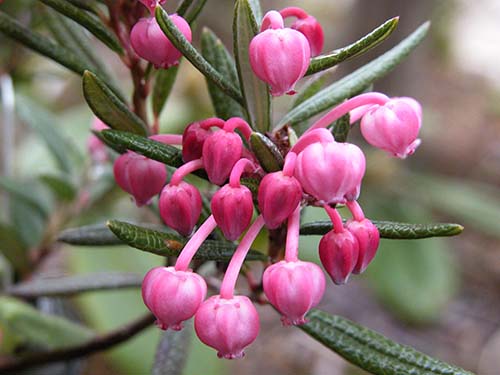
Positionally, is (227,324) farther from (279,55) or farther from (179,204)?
(279,55)

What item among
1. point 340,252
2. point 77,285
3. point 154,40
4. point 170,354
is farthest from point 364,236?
point 77,285

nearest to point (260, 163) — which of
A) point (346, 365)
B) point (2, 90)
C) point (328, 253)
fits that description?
point (328, 253)

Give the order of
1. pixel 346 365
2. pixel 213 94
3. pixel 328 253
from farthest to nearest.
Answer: pixel 346 365 < pixel 213 94 < pixel 328 253

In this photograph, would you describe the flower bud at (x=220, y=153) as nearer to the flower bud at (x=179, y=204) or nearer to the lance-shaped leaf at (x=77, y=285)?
the flower bud at (x=179, y=204)

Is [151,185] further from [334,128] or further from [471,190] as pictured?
[471,190]

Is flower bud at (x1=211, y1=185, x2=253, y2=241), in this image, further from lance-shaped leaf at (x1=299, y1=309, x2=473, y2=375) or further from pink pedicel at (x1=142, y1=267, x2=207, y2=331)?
lance-shaped leaf at (x1=299, y1=309, x2=473, y2=375)

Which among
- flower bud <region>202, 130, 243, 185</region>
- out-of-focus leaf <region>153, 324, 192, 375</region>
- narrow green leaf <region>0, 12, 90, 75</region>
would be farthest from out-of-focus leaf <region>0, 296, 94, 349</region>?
flower bud <region>202, 130, 243, 185</region>

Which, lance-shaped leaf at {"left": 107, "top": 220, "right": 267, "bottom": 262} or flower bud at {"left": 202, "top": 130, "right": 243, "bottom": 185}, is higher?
flower bud at {"left": 202, "top": 130, "right": 243, "bottom": 185}

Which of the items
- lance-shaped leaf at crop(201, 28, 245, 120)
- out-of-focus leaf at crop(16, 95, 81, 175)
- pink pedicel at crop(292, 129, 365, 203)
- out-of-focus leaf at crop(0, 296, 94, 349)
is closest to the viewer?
pink pedicel at crop(292, 129, 365, 203)
